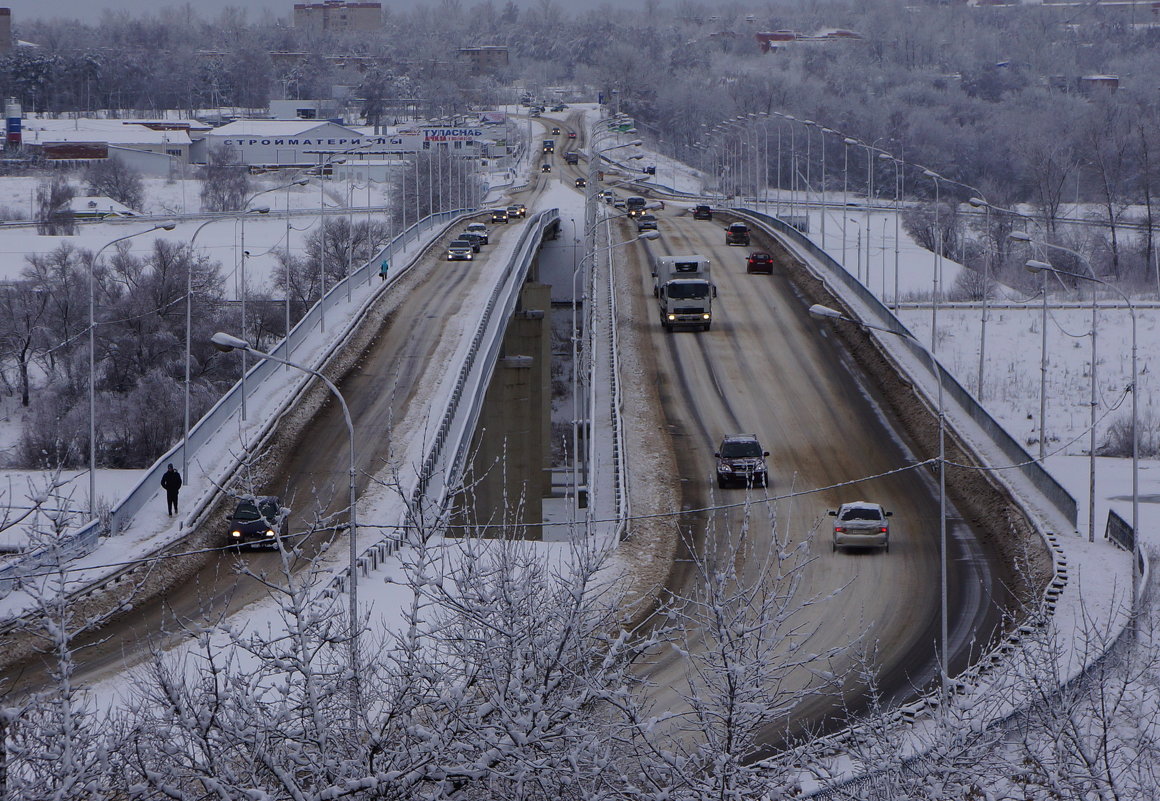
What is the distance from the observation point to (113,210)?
117 meters

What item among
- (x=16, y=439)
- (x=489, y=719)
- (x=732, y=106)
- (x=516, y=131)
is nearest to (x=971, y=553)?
(x=489, y=719)

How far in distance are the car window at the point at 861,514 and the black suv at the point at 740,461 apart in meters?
4.36

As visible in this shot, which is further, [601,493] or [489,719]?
[601,493]

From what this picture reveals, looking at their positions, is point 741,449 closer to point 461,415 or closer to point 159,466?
point 461,415

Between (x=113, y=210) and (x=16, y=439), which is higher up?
(x=113, y=210)

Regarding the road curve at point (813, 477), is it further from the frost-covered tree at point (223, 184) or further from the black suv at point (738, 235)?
the frost-covered tree at point (223, 184)

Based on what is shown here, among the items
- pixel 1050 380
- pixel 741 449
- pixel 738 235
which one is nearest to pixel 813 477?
pixel 741 449

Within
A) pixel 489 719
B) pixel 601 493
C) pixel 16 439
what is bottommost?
pixel 16 439

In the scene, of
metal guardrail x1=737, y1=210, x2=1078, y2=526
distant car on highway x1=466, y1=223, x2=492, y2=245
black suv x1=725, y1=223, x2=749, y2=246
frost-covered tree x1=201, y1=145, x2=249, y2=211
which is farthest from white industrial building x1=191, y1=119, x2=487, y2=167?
metal guardrail x1=737, y1=210, x2=1078, y2=526

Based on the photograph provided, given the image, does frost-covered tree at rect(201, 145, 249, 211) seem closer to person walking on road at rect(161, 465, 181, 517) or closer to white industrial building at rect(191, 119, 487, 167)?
white industrial building at rect(191, 119, 487, 167)

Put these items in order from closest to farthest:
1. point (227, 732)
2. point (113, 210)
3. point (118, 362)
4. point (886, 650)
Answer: point (227, 732), point (886, 650), point (118, 362), point (113, 210)

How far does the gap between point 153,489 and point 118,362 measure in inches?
1369

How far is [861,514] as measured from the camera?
2877 cm

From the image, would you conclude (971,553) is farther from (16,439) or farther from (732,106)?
(732,106)
